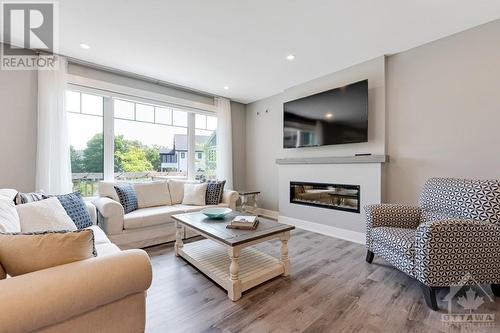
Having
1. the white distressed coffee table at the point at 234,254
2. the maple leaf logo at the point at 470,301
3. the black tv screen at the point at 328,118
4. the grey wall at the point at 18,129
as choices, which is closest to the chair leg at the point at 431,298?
the maple leaf logo at the point at 470,301

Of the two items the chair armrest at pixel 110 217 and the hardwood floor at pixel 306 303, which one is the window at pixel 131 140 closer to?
the chair armrest at pixel 110 217

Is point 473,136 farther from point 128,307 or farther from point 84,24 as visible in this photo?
point 84,24

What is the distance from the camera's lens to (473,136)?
2395 mm

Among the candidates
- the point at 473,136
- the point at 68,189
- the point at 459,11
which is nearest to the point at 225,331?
the point at 68,189

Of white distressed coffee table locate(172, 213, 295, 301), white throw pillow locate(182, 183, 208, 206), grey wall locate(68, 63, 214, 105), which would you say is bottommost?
white distressed coffee table locate(172, 213, 295, 301)

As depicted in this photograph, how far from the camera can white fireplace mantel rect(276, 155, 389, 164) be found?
290 centimetres

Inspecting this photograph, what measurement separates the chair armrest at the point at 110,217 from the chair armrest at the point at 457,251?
304 centimetres

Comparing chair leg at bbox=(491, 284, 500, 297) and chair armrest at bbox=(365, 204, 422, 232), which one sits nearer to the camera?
chair leg at bbox=(491, 284, 500, 297)

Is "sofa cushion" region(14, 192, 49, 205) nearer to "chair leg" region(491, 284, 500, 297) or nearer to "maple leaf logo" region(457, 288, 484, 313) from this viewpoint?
"maple leaf logo" region(457, 288, 484, 313)

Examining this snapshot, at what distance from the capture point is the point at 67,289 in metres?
0.91

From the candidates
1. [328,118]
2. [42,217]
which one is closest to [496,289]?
[328,118]

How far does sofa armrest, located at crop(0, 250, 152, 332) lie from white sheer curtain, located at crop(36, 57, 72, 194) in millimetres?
2568

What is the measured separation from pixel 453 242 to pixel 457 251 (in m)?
0.08

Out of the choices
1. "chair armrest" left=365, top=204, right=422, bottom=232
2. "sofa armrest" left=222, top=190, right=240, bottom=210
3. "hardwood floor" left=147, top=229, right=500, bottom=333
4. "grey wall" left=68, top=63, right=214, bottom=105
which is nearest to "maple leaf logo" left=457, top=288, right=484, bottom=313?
"hardwood floor" left=147, top=229, right=500, bottom=333
